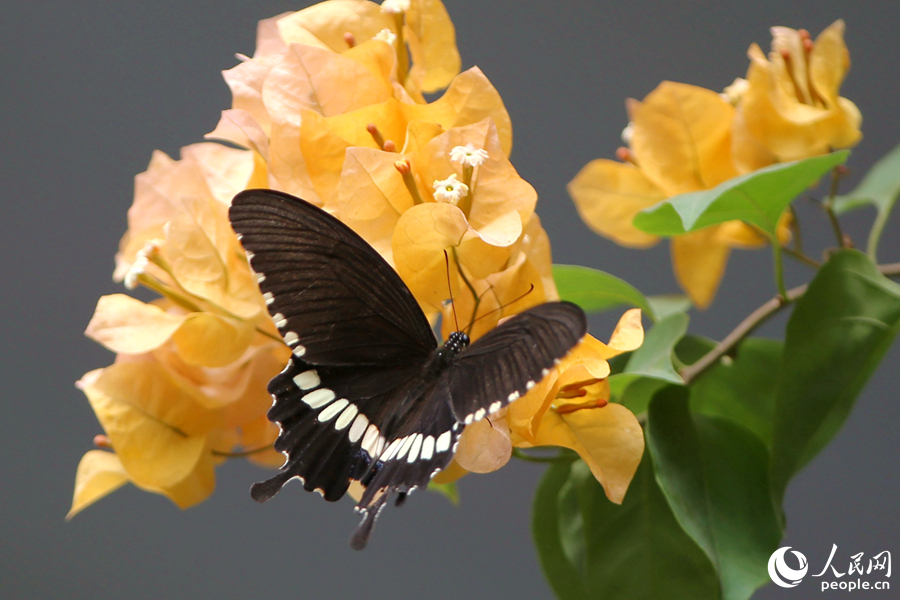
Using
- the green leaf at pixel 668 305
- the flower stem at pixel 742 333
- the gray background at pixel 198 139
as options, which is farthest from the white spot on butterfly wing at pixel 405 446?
the gray background at pixel 198 139

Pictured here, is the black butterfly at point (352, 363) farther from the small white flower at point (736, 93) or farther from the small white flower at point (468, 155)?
the small white flower at point (736, 93)

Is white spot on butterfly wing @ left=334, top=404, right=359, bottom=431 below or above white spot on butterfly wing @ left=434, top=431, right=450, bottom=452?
below

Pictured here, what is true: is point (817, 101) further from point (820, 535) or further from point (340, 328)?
point (820, 535)

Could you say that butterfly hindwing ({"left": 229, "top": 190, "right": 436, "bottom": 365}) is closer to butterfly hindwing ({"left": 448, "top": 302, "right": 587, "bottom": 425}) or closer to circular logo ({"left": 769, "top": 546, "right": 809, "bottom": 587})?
butterfly hindwing ({"left": 448, "top": 302, "right": 587, "bottom": 425})

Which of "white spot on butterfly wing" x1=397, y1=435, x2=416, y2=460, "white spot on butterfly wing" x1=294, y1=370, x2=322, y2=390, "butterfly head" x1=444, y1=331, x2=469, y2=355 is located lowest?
"white spot on butterfly wing" x1=397, y1=435, x2=416, y2=460

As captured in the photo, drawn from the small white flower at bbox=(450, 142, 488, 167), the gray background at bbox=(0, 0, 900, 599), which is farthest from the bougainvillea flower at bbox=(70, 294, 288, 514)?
the gray background at bbox=(0, 0, 900, 599)

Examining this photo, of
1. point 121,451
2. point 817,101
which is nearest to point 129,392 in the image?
point 121,451

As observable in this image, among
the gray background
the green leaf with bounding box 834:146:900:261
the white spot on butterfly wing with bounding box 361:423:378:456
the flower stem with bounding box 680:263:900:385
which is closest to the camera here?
the white spot on butterfly wing with bounding box 361:423:378:456
